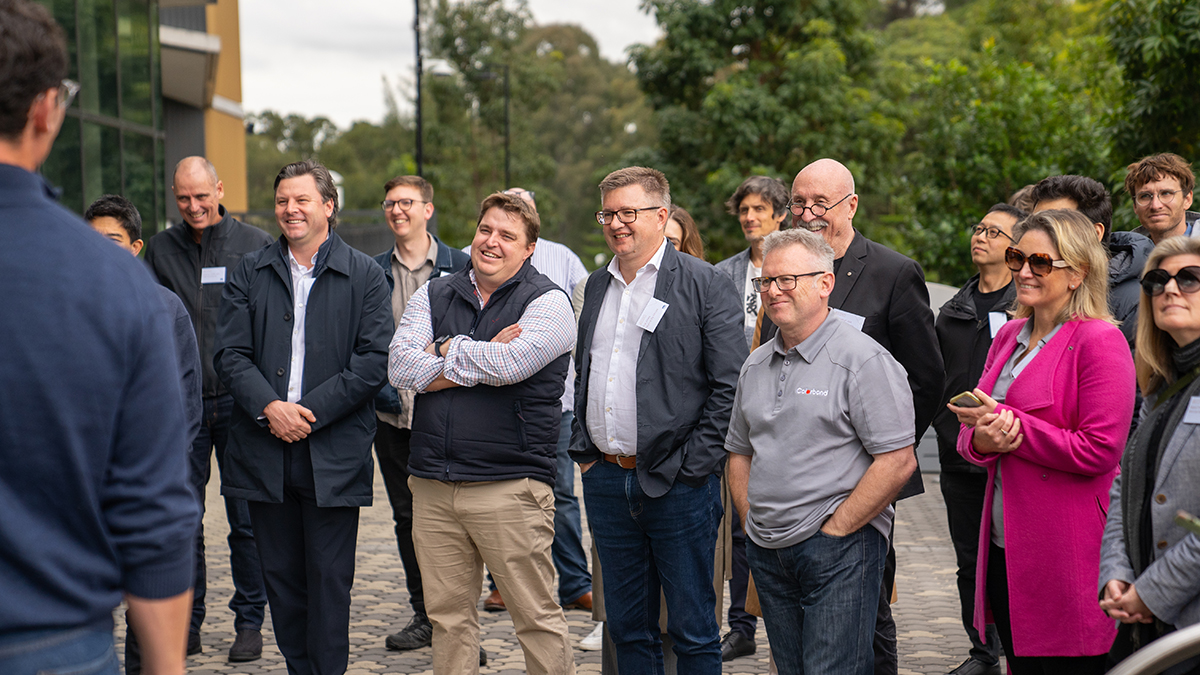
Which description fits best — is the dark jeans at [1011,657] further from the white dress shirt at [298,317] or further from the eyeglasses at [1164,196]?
the white dress shirt at [298,317]

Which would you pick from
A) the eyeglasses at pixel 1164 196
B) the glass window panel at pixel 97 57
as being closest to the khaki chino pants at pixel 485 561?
the eyeglasses at pixel 1164 196

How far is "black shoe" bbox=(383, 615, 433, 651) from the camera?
19.0 feet

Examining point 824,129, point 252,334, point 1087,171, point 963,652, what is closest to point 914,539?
point 963,652

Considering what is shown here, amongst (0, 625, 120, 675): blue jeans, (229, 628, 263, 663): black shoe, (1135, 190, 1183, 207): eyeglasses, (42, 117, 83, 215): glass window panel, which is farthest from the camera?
(42, 117, 83, 215): glass window panel

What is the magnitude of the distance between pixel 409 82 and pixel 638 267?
5277cm

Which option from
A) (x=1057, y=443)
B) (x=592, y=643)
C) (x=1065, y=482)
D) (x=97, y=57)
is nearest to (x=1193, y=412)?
(x=1057, y=443)

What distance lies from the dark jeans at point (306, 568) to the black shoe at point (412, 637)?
1021mm

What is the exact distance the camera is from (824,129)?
2395cm

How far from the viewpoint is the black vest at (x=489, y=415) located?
4309 mm

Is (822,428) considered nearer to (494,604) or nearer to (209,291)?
(494,604)

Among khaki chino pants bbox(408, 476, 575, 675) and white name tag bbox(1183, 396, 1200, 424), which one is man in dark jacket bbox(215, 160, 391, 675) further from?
white name tag bbox(1183, 396, 1200, 424)

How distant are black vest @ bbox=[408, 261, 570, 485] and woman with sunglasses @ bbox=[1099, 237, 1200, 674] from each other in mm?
2200

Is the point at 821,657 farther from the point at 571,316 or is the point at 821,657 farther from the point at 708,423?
the point at 571,316

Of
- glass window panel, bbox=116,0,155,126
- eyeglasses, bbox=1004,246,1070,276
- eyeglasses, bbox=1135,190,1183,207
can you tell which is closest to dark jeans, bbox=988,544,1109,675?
eyeglasses, bbox=1004,246,1070,276
